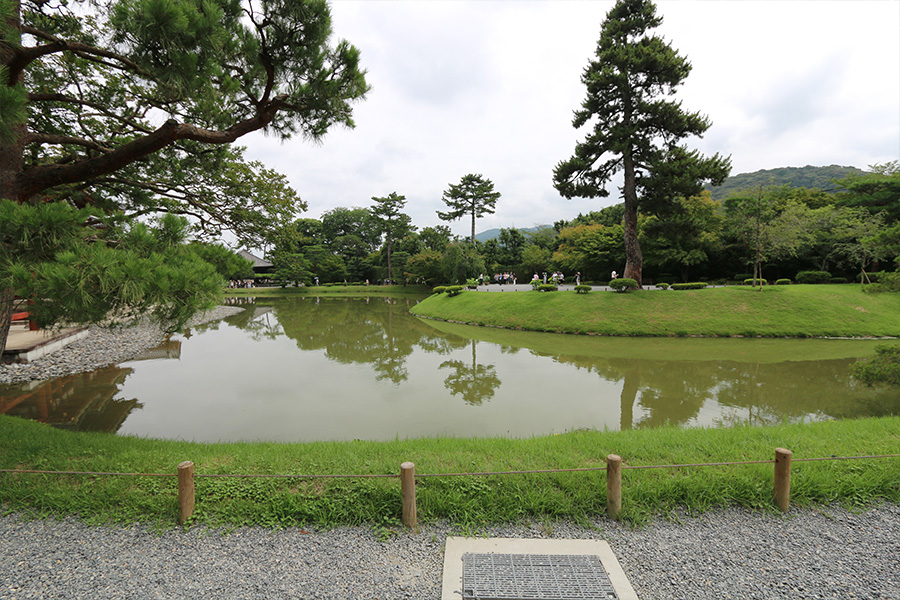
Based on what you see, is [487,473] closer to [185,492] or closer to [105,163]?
[185,492]

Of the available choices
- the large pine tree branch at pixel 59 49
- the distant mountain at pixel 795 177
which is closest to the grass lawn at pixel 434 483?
the large pine tree branch at pixel 59 49

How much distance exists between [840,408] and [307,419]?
30.8 feet

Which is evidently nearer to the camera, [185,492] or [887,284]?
[185,492]

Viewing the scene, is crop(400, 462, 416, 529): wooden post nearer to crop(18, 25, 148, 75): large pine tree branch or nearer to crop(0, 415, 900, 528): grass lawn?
crop(0, 415, 900, 528): grass lawn

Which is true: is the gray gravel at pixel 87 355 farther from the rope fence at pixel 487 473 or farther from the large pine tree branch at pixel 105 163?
the rope fence at pixel 487 473

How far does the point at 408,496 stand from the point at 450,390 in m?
4.97

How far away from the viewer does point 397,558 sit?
2777 millimetres

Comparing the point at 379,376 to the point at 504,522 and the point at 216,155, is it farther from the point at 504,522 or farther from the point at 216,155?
the point at 504,522

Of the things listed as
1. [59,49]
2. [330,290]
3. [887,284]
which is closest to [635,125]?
[887,284]

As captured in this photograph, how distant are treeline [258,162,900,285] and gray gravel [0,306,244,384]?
5782 millimetres

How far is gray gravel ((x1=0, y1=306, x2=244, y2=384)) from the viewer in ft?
27.9

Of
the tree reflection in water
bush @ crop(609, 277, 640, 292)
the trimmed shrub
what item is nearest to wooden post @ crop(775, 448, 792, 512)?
the tree reflection in water

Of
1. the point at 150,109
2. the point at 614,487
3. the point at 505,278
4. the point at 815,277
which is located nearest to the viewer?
the point at 614,487

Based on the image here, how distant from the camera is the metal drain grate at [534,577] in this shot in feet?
8.04
